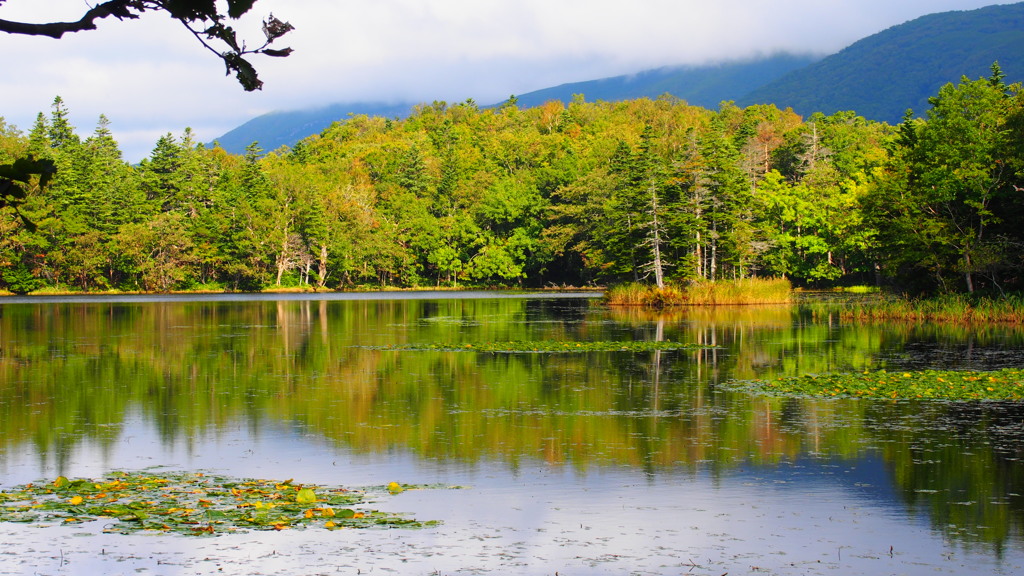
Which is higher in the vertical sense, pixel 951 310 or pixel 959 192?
pixel 959 192

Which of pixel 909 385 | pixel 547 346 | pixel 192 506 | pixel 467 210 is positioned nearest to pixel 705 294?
pixel 547 346

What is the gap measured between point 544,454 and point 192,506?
475 centimetres

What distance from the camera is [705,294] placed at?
54.8m

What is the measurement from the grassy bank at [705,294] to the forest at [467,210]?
310cm

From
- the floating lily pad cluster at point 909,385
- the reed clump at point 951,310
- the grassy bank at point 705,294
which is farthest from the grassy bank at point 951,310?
the floating lily pad cluster at point 909,385

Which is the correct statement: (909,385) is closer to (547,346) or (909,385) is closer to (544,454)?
(544,454)

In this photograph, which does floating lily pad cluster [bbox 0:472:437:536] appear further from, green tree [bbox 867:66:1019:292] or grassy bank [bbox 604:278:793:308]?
grassy bank [bbox 604:278:793:308]

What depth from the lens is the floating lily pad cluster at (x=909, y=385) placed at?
17562 millimetres

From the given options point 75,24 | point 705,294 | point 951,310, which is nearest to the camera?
point 75,24

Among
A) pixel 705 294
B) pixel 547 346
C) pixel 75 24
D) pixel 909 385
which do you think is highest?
pixel 75 24

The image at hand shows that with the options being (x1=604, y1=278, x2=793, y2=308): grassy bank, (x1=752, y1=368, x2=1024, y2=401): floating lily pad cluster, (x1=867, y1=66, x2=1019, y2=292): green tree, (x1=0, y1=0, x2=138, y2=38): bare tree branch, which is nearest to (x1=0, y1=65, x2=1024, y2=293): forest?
(x1=604, y1=278, x2=793, y2=308): grassy bank

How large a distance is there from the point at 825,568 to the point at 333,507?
179 inches

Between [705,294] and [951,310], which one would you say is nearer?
[951,310]

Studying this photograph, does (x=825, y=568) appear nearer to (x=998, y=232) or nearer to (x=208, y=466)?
(x=208, y=466)
